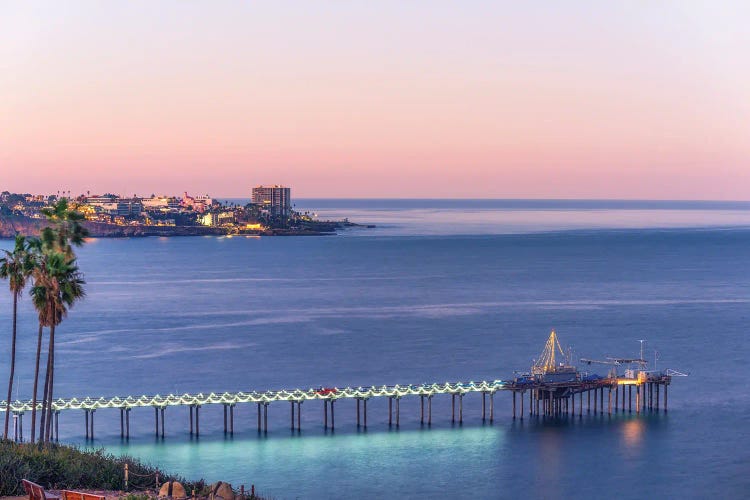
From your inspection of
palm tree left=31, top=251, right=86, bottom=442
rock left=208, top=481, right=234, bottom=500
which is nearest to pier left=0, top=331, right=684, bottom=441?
palm tree left=31, top=251, right=86, bottom=442

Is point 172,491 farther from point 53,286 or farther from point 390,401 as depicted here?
point 390,401

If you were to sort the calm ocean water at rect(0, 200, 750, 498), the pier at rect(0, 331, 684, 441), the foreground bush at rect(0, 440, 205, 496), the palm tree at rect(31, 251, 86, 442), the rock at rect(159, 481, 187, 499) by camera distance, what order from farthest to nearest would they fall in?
the pier at rect(0, 331, 684, 441)
the calm ocean water at rect(0, 200, 750, 498)
the palm tree at rect(31, 251, 86, 442)
the foreground bush at rect(0, 440, 205, 496)
the rock at rect(159, 481, 187, 499)

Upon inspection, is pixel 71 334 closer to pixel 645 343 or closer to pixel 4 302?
pixel 4 302

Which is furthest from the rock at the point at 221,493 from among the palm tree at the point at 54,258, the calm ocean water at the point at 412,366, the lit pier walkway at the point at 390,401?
the lit pier walkway at the point at 390,401

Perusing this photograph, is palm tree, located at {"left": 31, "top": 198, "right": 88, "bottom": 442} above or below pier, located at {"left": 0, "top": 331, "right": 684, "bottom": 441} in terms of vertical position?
above

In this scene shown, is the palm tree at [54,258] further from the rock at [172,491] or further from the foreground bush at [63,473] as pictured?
the rock at [172,491]

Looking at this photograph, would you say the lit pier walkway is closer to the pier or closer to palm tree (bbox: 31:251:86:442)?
the pier

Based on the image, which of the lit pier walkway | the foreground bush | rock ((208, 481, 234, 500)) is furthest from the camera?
the lit pier walkway
